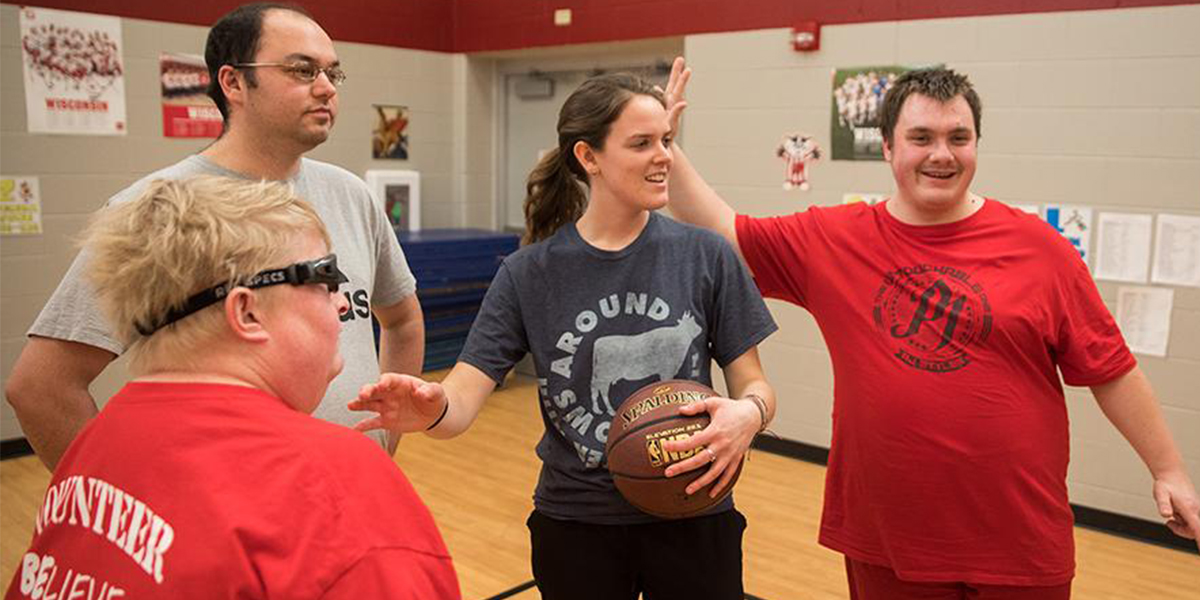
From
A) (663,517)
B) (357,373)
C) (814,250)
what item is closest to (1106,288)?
(814,250)

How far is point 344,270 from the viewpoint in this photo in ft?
6.29

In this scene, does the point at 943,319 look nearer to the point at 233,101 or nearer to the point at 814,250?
the point at 814,250

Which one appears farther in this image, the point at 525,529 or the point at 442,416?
the point at 525,529

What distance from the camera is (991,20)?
4203 millimetres

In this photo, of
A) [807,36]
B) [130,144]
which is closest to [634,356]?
[807,36]

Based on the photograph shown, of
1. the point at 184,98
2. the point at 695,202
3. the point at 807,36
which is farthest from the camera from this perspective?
the point at 184,98

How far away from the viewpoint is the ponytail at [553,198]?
1993 mm

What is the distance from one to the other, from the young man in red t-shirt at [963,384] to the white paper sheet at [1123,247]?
93.8 inches

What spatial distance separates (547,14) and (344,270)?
4.62m

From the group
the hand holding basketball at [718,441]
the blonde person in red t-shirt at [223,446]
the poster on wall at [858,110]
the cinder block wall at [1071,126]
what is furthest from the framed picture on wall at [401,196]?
the blonde person in red t-shirt at [223,446]

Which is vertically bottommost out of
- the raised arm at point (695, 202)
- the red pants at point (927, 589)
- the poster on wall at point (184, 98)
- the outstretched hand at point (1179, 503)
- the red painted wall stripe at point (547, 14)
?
the red pants at point (927, 589)

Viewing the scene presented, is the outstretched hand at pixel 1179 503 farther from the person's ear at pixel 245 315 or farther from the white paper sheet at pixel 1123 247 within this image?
the white paper sheet at pixel 1123 247

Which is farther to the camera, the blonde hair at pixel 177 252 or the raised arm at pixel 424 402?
the raised arm at pixel 424 402

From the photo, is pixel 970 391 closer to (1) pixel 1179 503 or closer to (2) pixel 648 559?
(1) pixel 1179 503
